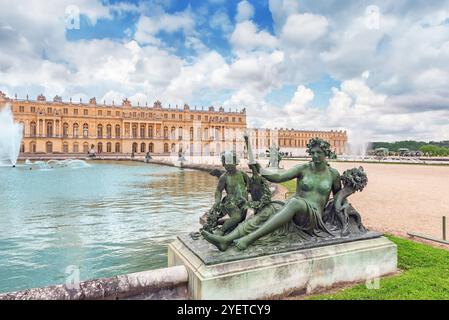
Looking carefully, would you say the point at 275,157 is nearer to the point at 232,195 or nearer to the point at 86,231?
the point at 232,195

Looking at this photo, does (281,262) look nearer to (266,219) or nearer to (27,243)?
(266,219)

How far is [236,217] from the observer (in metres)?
4.12

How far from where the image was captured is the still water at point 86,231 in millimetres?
5570

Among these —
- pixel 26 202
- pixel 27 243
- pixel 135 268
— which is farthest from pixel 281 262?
pixel 26 202

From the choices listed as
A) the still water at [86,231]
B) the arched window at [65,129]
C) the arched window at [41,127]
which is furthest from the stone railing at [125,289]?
the arched window at [65,129]

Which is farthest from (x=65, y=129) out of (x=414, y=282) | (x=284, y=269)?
(x=414, y=282)

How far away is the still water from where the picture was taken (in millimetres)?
5570

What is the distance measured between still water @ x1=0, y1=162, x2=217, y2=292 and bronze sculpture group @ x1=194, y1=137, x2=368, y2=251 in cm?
226

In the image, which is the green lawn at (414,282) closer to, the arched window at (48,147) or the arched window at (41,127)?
the arched window at (41,127)

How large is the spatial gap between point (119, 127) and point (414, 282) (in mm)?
88137

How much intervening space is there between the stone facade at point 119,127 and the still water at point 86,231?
72.1 metres

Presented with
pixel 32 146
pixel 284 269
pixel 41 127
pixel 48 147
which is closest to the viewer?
pixel 284 269

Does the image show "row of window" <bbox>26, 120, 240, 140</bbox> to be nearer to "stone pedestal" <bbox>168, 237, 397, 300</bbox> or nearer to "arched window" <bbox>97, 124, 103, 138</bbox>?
"arched window" <bbox>97, 124, 103, 138</bbox>

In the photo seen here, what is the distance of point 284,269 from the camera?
12.2ft
